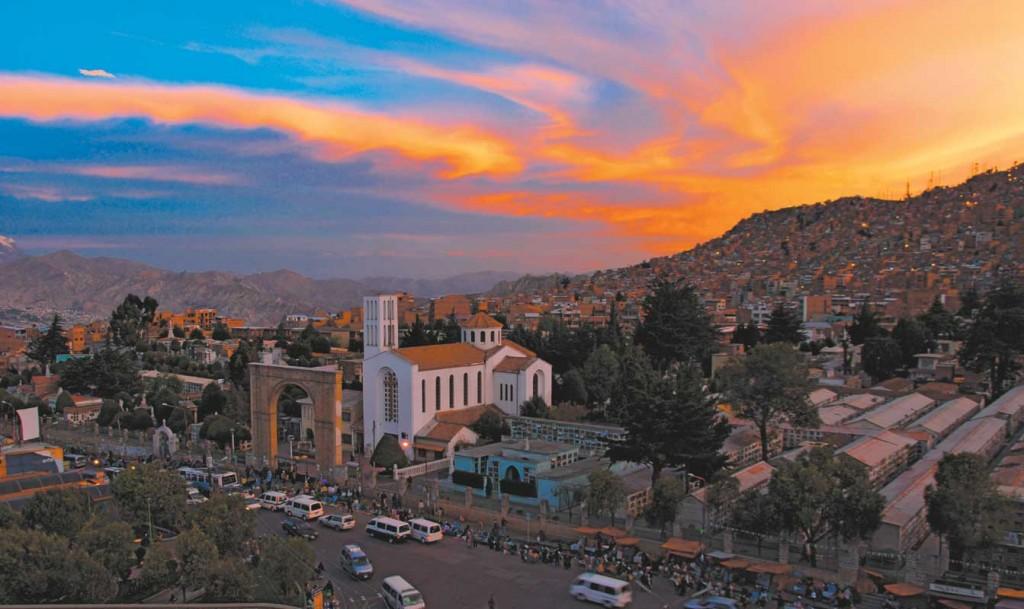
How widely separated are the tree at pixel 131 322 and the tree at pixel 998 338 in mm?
56169

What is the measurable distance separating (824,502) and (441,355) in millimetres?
18824

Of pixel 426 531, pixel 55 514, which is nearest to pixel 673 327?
pixel 426 531

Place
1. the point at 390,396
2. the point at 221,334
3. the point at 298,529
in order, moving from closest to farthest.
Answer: the point at 298,529 < the point at 390,396 < the point at 221,334

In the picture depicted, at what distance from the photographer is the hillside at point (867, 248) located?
10650cm

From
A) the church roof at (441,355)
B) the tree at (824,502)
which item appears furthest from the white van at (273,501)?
the tree at (824,502)

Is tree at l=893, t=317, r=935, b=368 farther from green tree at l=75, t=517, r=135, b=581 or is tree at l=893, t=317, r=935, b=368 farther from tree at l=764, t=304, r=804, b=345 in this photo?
green tree at l=75, t=517, r=135, b=581

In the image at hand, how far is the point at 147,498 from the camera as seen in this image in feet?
60.8

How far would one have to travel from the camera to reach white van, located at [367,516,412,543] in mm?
19734

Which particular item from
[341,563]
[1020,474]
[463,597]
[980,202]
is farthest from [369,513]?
[980,202]

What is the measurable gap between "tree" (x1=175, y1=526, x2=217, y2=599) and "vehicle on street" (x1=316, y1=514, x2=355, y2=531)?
5805 millimetres

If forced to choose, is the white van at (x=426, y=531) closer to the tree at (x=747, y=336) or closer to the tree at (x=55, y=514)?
the tree at (x=55, y=514)

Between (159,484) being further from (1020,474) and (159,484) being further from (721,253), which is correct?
(721,253)

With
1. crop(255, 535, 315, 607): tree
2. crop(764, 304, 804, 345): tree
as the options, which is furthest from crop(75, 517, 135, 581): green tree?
crop(764, 304, 804, 345): tree

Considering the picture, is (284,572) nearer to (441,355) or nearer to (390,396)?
(390,396)
